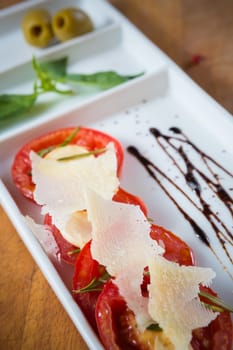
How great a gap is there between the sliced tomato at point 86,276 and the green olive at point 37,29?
3.71 feet

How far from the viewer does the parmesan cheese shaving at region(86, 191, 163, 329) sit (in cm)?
118

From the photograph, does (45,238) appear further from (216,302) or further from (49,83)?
(49,83)

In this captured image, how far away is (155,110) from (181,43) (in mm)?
464

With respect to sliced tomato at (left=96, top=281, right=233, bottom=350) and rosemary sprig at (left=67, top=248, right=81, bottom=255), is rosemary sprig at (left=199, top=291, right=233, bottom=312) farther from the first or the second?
rosemary sprig at (left=67, top=248, right=81, bottom=255)

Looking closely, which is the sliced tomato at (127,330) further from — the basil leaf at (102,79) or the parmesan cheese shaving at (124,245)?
the basil leaf at (102,79)

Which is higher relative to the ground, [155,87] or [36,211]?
[155,87]

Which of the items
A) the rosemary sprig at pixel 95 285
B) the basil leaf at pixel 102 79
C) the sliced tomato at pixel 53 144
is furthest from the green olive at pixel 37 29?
the rosemary sprig at pixel 95 285

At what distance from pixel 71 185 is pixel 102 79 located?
631 millimetres

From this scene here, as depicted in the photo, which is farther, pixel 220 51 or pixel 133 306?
pixel 220 51

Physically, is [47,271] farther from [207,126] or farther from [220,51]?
[220,51]

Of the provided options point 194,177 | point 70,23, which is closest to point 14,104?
point 70,23

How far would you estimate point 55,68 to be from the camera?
209 centimetres

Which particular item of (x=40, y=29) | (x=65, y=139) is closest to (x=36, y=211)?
(x=65, y=139)

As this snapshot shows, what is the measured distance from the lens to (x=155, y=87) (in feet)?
6.32
